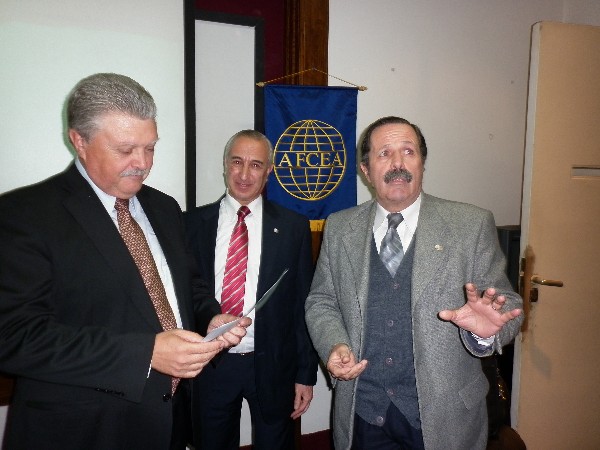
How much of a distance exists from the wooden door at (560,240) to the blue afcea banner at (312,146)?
1053 millimetres

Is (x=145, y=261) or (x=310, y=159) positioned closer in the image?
(x=145, y=261)

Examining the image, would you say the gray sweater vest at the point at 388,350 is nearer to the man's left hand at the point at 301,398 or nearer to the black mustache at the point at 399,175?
the black mustache at the point at 399,175

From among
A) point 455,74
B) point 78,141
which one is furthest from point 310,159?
point 78,141

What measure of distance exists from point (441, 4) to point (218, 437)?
10.6 ft

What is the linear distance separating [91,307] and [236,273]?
952mm

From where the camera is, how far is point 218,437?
6.99 feet

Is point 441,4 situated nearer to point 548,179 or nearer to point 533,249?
point 548,179

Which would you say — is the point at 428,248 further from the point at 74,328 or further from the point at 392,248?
the point at 74,328

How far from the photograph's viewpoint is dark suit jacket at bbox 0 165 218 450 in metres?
1.14

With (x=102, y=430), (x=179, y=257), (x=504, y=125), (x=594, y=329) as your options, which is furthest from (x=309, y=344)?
(x=504, y=125)

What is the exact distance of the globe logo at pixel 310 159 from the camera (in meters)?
2.74

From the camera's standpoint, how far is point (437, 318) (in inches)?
61.0

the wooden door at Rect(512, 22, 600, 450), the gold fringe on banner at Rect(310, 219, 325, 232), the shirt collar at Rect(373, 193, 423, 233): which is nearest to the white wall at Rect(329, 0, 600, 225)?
the gold fringe on banner at Rect(310, 219, 325, 232)

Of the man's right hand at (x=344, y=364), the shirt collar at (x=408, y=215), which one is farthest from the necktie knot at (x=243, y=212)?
the man's right hand at (x=344, y=364)
